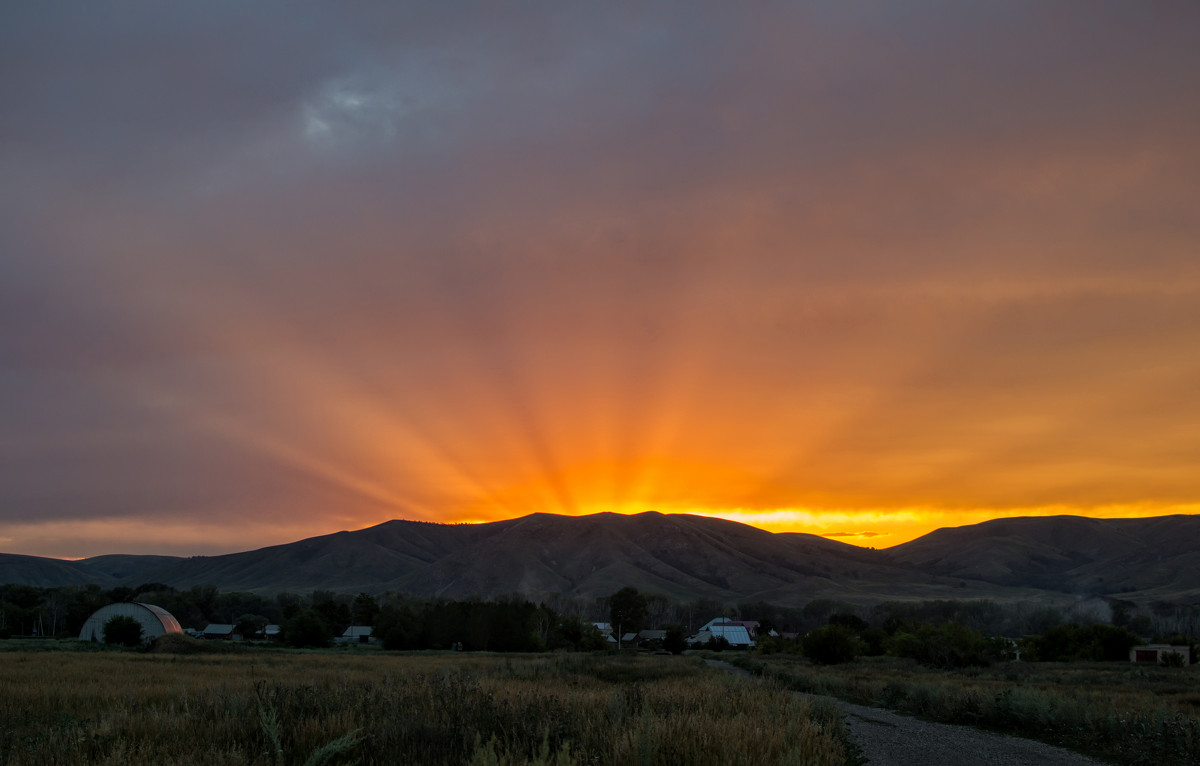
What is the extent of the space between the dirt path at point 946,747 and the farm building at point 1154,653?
53544mm

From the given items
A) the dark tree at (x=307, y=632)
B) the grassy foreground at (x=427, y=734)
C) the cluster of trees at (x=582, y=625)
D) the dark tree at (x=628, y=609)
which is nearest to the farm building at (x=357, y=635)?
the cluster of trees at (x=582, y=625)

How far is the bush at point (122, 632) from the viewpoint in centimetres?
8088

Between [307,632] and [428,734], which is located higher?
[428,734]

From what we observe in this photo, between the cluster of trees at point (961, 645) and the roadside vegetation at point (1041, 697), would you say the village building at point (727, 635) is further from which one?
the roadside vegetation at point (1041, 697)

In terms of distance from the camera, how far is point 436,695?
13.0 m

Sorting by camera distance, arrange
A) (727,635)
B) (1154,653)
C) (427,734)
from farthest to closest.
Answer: (727,635) < (1154,653) < (427,734)

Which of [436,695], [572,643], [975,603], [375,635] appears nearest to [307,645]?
[375,635]

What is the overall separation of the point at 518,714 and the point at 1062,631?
88.5 meters

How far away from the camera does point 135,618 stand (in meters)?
85.4

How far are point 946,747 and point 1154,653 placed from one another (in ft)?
214

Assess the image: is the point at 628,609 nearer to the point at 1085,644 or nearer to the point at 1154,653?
the point at 1085,644

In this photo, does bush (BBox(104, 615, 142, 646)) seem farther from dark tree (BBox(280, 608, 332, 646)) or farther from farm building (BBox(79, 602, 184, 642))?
dark tree (BBox(280, 608, 332, 646))

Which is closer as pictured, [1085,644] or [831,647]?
[831,647]

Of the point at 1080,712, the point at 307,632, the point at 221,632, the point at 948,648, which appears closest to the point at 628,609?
the point at 307,632
